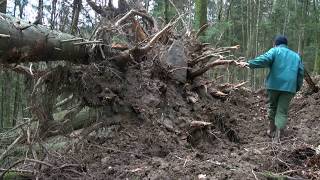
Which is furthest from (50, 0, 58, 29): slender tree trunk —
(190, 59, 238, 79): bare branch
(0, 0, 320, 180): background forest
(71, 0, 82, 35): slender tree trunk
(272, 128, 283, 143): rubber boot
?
(272, 128, 283, 143): rubber boot

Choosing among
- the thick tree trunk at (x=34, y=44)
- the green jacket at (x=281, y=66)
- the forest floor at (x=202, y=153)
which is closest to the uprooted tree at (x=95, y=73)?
the thick tree trunk at (x=34, y=44)

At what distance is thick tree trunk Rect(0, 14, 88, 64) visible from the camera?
459 cm

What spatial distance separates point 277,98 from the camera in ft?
22.5

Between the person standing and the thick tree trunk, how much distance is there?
2.71m

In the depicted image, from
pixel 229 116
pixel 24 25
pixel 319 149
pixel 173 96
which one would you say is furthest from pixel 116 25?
pixel 319 149

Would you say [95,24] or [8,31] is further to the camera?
[95,24]

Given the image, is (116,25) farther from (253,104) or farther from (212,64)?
(253,104)

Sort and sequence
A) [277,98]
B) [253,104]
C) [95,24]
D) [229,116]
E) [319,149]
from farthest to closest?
[253,104]
[229,116]
[277,98]
[95,24]
[319,149]

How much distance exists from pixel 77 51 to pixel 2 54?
1.29 metres

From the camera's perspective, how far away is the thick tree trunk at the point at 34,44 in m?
4.59

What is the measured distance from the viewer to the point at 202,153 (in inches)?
222

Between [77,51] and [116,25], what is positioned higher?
[116,25]

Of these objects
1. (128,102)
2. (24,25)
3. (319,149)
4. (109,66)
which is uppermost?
(24,25)

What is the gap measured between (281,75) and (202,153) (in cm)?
195
